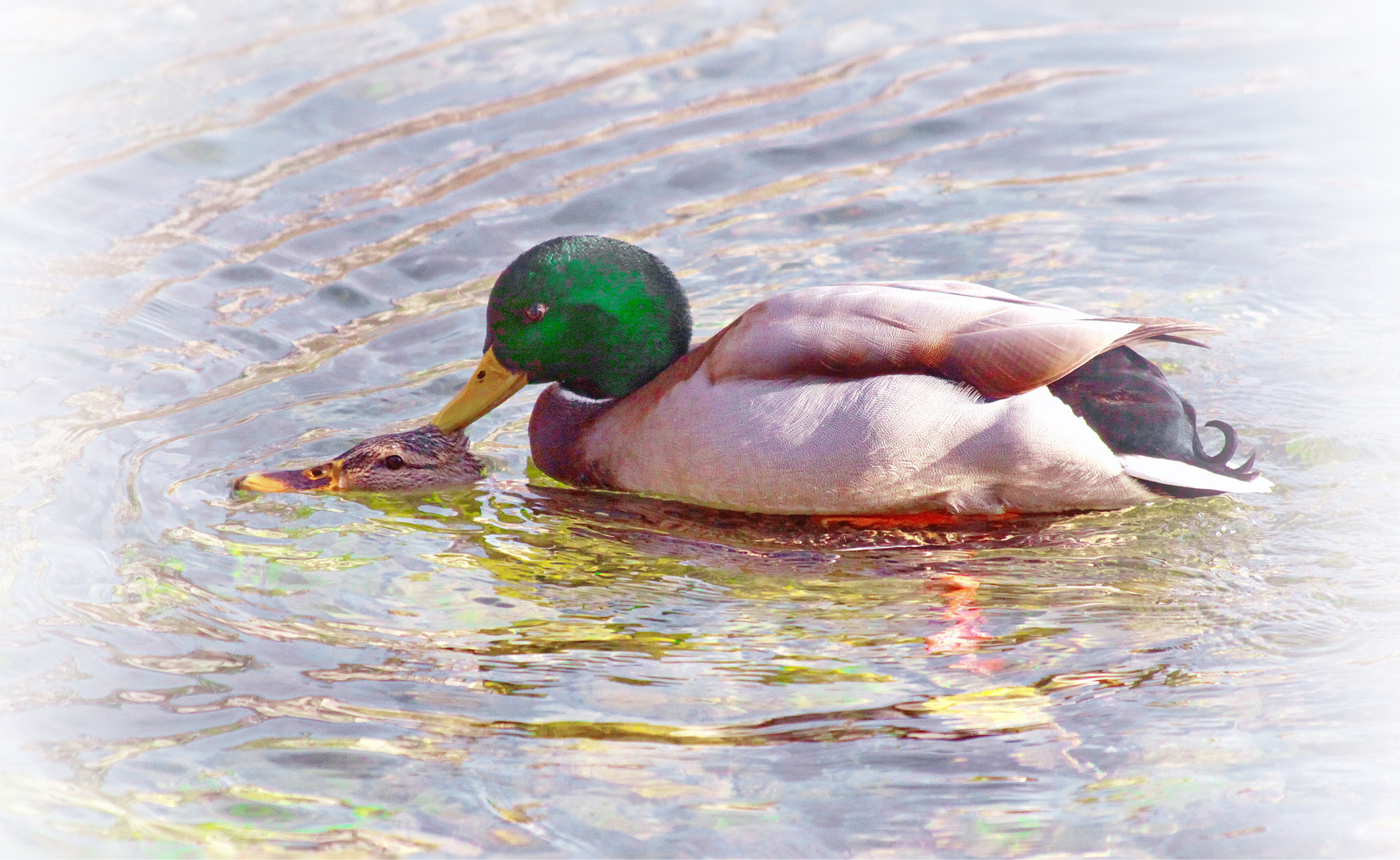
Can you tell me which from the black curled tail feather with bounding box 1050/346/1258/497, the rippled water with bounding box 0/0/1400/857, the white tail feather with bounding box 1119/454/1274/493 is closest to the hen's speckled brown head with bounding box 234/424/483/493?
the rippled water with bounding box 0/0/1400/857

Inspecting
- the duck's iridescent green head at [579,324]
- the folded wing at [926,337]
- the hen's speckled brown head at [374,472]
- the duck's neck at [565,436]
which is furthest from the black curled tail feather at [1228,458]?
the hen's speckled brown head at [374,472]

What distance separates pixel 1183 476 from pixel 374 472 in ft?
9.08

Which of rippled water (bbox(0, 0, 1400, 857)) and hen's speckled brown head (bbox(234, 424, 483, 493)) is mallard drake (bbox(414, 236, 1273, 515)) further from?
hen's speckled brown head (bbox(234, 424, 483, 493))

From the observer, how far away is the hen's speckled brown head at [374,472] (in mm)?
5312

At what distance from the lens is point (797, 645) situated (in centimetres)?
428

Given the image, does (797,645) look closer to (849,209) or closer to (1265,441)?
(1265,441)

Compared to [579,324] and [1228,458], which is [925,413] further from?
[579,324]

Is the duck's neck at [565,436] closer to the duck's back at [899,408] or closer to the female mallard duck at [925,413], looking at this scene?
the female mallard duck at [925,413]

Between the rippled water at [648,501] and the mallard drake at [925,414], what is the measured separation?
0.20 meters

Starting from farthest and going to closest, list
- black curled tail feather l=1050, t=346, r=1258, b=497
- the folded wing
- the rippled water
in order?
black curled tail feather l=1050, t=346, r=1258, b=497 < the folded wing < the rippled water

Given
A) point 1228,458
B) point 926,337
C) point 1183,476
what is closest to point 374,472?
point 926,337

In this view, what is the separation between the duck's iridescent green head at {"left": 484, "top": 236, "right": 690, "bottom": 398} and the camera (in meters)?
5.37

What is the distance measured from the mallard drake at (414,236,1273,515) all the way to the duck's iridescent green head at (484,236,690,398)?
354 millimetres

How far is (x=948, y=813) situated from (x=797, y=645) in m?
0.89
